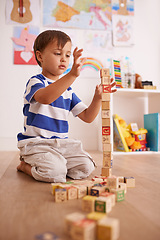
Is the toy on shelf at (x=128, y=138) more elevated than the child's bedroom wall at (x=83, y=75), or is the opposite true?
the child's bedroom wall at (x=83, y=75)

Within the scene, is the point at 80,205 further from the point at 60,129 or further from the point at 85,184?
the point at 60,129

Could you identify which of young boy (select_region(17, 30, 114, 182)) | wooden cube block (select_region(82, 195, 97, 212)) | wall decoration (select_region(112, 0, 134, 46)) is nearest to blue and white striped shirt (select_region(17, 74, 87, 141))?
young boy (select_region(17, 30, 114, 182))

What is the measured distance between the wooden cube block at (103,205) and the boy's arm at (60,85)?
476 millimetres

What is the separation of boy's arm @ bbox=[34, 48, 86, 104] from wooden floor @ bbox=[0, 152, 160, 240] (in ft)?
1.12

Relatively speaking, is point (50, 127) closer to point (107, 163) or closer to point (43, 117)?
point (43, 117)

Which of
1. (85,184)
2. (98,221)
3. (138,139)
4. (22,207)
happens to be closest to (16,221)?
(22,207)

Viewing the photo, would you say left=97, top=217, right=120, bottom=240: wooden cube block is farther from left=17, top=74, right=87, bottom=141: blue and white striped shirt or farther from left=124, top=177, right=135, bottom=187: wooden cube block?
left=17, top=74, right=87, bottom=141: blue and white striped shirt

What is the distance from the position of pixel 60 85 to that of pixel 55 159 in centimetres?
32

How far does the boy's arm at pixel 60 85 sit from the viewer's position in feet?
3.02

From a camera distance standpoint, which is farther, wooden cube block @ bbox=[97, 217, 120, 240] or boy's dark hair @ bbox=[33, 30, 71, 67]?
boy's dark hair @ bbox=[33, 30, 71, 67]

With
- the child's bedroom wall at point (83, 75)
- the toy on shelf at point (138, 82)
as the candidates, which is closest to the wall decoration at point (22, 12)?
the child's bedroom wall at point (83, 75)

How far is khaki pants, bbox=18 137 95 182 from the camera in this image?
1.02 m

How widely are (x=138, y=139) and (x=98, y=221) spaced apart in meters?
1.64

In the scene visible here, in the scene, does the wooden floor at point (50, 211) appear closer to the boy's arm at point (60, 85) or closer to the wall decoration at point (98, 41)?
the boy's arm at point (60, 85)
